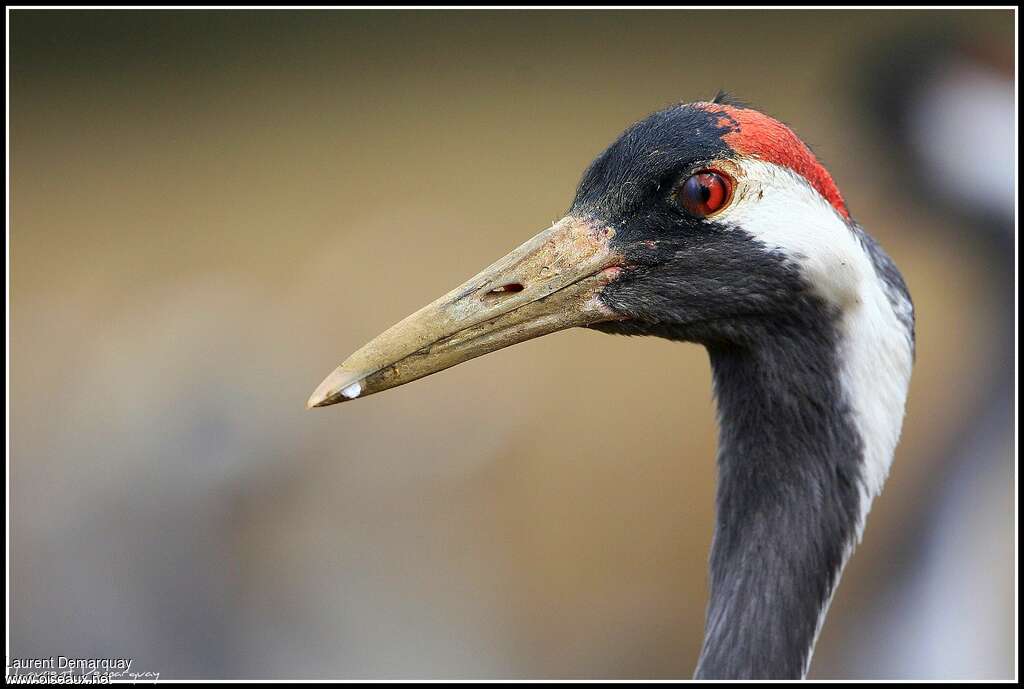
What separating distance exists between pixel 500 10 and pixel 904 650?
14.3ft

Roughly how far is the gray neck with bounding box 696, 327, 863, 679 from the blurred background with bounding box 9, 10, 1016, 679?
3.71m

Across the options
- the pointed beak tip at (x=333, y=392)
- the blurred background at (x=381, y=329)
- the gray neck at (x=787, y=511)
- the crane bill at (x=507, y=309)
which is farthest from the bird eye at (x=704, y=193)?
the blurred background at (x=381, y=329)

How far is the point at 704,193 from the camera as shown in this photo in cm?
199

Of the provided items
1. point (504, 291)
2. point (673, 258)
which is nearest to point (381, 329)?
point (504, 291)

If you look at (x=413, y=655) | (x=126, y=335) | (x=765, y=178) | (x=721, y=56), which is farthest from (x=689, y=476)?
(x=765, y=178)

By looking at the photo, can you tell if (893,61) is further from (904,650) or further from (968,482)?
(904,650)

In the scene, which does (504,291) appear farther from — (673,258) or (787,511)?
(787,511)

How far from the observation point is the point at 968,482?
5.40 metres

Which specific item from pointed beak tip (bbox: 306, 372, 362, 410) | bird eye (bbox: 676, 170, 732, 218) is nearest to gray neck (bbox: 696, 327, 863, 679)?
bird eye (bbox: 676, 170, 732, 218)

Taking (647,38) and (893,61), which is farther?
(647,38)

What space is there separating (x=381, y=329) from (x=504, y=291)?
427 cm

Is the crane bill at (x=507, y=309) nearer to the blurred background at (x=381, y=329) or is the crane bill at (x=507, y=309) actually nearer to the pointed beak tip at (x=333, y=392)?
the pointed beak tip at (x=333, y=392)

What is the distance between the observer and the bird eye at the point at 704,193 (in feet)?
6.52

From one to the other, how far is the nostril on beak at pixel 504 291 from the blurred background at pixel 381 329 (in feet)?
13.5
